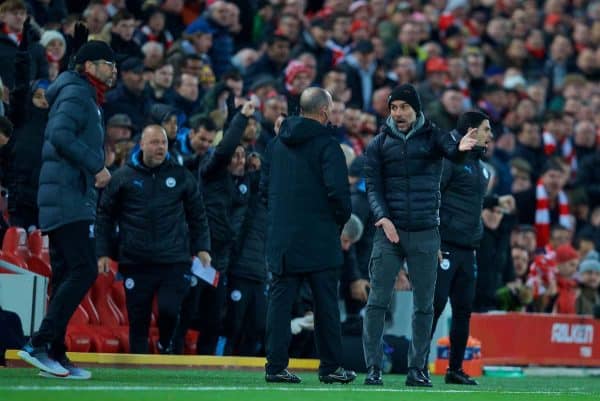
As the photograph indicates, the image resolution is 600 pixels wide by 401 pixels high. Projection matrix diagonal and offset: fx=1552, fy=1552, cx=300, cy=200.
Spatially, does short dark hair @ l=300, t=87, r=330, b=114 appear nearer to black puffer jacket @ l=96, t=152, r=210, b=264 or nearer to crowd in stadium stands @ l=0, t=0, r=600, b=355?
crowd in stadium stands @ l=0, t=0, r=600, b=355

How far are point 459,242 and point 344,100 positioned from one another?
24.0ft

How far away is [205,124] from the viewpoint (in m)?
15.6

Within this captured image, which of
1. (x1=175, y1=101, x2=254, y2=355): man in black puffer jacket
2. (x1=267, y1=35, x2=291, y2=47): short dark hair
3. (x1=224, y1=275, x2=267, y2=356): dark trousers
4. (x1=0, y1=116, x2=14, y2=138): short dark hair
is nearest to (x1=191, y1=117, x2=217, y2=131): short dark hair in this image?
(x1=175, y1=101, x2=254, y2=355): man in black puffer jacket

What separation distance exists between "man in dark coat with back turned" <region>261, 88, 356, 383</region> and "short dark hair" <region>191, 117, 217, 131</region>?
13.3 ft

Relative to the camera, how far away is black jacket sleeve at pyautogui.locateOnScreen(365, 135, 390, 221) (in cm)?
1202

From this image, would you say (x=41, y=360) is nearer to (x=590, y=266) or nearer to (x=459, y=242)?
(x=459, y=242)

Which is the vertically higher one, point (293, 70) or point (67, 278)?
point (293, 70)

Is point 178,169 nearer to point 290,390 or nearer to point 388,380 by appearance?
point 388,380

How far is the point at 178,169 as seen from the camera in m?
14.1

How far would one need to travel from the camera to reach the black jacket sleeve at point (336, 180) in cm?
1136

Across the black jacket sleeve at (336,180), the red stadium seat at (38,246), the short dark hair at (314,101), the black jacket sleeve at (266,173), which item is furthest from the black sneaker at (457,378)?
the red stadium seat at (38,246)

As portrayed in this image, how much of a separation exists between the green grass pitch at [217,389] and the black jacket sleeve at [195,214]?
3.88 feet

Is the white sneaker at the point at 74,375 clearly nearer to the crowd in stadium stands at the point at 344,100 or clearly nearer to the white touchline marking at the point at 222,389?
the white touchline marking at the point at 222,389

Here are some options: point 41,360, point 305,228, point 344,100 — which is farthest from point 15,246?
point 344,100
